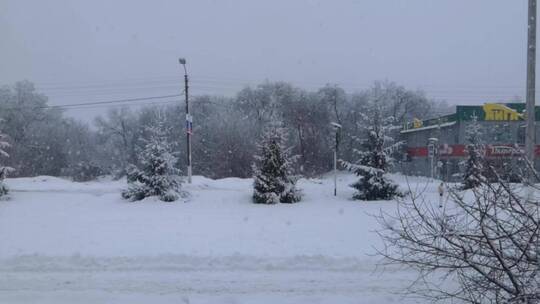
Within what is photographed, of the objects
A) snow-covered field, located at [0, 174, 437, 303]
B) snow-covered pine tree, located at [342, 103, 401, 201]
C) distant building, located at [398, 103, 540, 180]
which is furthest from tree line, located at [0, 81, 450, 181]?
snow-covered field, located at [0, 174, 437, 303]

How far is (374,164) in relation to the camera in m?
18.7

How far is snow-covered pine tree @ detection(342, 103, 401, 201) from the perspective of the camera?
1841cm

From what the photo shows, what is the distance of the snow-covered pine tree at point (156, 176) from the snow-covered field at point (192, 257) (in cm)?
270

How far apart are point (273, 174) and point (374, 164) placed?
4.77 m

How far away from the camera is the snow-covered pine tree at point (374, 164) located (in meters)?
18.4

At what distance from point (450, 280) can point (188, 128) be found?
16.7 metres

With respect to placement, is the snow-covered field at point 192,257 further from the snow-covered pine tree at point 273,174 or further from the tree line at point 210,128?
the tree line at point 210,128

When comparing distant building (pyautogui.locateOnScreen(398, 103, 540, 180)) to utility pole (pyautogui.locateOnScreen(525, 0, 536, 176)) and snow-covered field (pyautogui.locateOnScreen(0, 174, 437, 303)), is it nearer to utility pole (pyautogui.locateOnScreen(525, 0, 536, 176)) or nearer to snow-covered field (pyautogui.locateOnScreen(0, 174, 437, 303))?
utility pole (pyautogui.locateOnScreen(525, 0, 536, 176))

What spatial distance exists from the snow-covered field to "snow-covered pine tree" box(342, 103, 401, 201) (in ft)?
11.7

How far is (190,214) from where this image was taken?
1388cm

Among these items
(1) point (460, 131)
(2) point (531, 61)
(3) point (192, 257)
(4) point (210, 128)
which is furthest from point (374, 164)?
(4) point (210, 128)

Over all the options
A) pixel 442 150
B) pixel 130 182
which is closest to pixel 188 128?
pixel 130 182

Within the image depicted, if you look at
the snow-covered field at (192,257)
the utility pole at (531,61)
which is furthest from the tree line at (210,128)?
the utility pole at (531,61)

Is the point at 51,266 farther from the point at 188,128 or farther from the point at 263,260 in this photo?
the point at 188,128
